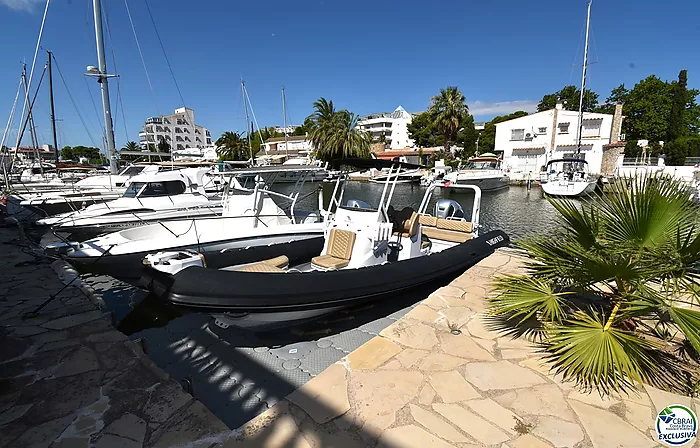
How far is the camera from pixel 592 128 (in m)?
37.7

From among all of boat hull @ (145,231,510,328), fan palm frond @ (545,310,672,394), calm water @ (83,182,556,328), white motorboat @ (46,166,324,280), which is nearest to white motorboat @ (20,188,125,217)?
white motorboat @ (46,166,324,280)

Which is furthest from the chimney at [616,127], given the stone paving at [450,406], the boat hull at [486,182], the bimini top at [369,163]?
the stone paving at [450,406]

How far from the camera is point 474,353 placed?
9.60 feet

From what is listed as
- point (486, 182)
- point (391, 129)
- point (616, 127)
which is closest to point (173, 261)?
point (486, 182)

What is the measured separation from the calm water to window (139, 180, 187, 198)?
13.8 feet

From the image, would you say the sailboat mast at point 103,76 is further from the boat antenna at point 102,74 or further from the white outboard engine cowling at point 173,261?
the white outboard engine cowling at point 173,261

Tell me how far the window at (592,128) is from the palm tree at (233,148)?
144ft

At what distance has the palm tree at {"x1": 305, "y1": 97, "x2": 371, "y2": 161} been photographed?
3719 centimetres

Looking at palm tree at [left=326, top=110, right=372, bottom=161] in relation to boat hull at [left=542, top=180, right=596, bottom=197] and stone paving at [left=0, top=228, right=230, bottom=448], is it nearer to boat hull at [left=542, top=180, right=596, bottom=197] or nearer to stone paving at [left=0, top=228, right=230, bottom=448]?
boat hull at [left=542, top=180, right=596, bottom=197]

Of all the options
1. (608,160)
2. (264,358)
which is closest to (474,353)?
(264,358)

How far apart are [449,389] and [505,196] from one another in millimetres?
27213

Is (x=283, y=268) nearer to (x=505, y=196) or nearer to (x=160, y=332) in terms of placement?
(x=160, y=332)

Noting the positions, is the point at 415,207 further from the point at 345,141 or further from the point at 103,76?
the point at 345,141

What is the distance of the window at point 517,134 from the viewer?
132ft
